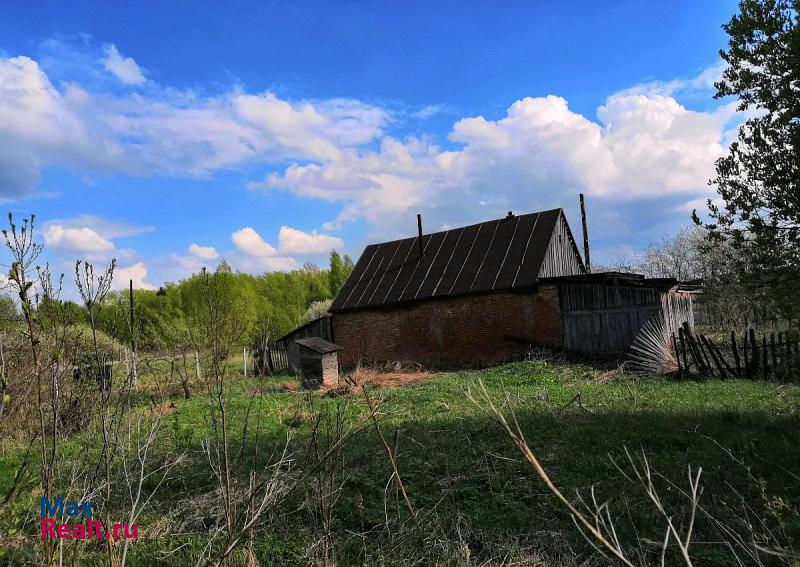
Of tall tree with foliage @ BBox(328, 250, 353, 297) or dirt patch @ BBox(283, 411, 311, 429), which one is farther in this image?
tall tree with foliage @ BBox(328, 250, 353, 297)

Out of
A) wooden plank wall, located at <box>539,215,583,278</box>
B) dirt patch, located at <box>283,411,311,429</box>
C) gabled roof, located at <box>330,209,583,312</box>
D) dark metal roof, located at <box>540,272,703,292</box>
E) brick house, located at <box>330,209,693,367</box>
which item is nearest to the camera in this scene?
dirt patch, located at <box>283,411,311,429</box>

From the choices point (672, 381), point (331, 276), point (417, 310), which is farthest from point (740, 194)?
point (331, 276)

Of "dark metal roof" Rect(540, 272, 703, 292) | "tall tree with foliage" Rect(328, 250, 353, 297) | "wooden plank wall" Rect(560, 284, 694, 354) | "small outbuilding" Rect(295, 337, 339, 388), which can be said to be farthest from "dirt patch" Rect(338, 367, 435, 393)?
"tall tree with foliage" Rect(328, 250, 353, 297)

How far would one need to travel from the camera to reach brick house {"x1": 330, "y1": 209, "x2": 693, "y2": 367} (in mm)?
16578

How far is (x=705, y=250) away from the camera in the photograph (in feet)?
26.9

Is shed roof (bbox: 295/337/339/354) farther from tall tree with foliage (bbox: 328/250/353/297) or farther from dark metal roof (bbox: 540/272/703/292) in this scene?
tall tree with foliage (bbox: 328/250/353/297)

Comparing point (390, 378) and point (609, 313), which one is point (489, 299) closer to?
point (609, 313)

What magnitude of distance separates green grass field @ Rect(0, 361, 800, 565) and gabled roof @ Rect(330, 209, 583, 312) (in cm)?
916

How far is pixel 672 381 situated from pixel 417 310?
10.3 metres

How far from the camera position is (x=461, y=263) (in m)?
21.2

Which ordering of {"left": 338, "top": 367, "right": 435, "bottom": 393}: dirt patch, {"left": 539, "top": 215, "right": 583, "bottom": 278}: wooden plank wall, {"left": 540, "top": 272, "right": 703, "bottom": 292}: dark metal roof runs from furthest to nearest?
{"left": 539, "top": 215, "right": 583, "bottom": 278}: wooden plank wall
{"left": 338, "top": 367, "right": 435, "bottom": 393}: dirt patch
{"left": 540, "top": 272, "right": 703, "bottom": 292}: dark metal roof

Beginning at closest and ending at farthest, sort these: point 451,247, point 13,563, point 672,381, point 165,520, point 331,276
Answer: point 13,563 → point 165,520 → point 672,381 → point 451,247 → point 331,276

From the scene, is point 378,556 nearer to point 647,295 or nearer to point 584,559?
point 584,559

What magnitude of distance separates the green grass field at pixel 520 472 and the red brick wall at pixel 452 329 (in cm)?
739
